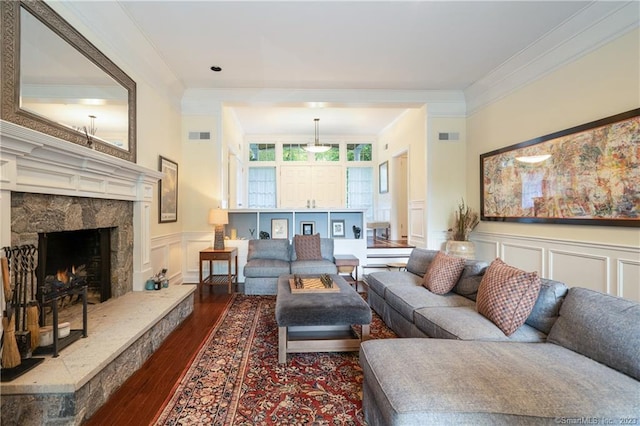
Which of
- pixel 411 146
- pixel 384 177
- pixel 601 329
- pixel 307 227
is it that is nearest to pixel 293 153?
pixel 384 177

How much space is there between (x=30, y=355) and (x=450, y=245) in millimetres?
5037

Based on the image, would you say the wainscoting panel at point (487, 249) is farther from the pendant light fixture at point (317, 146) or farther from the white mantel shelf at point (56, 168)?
the white mantel shelf at point (56, 168)

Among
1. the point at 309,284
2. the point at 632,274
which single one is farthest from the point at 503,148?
the point at 309,284

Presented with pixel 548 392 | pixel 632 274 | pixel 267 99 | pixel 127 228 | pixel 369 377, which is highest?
pixel 267 99

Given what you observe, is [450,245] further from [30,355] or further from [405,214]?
[30,355]

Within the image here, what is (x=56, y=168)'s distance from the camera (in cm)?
222

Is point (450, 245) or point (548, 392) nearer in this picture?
point (548, 392)

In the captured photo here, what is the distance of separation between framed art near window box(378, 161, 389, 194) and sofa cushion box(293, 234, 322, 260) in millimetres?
3518

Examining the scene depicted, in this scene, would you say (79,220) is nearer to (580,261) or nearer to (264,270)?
(264,270)

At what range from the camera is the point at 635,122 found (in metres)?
2.66

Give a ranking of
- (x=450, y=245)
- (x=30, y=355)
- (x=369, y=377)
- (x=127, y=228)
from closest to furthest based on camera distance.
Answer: (x=369, y=377)
(x=30, y=355)
(x=127, y=228)
(x=450, y=245)

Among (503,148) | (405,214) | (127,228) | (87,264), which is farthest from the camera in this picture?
(405,214)

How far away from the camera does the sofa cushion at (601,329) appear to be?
1.43m

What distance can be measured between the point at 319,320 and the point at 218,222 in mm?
2819
